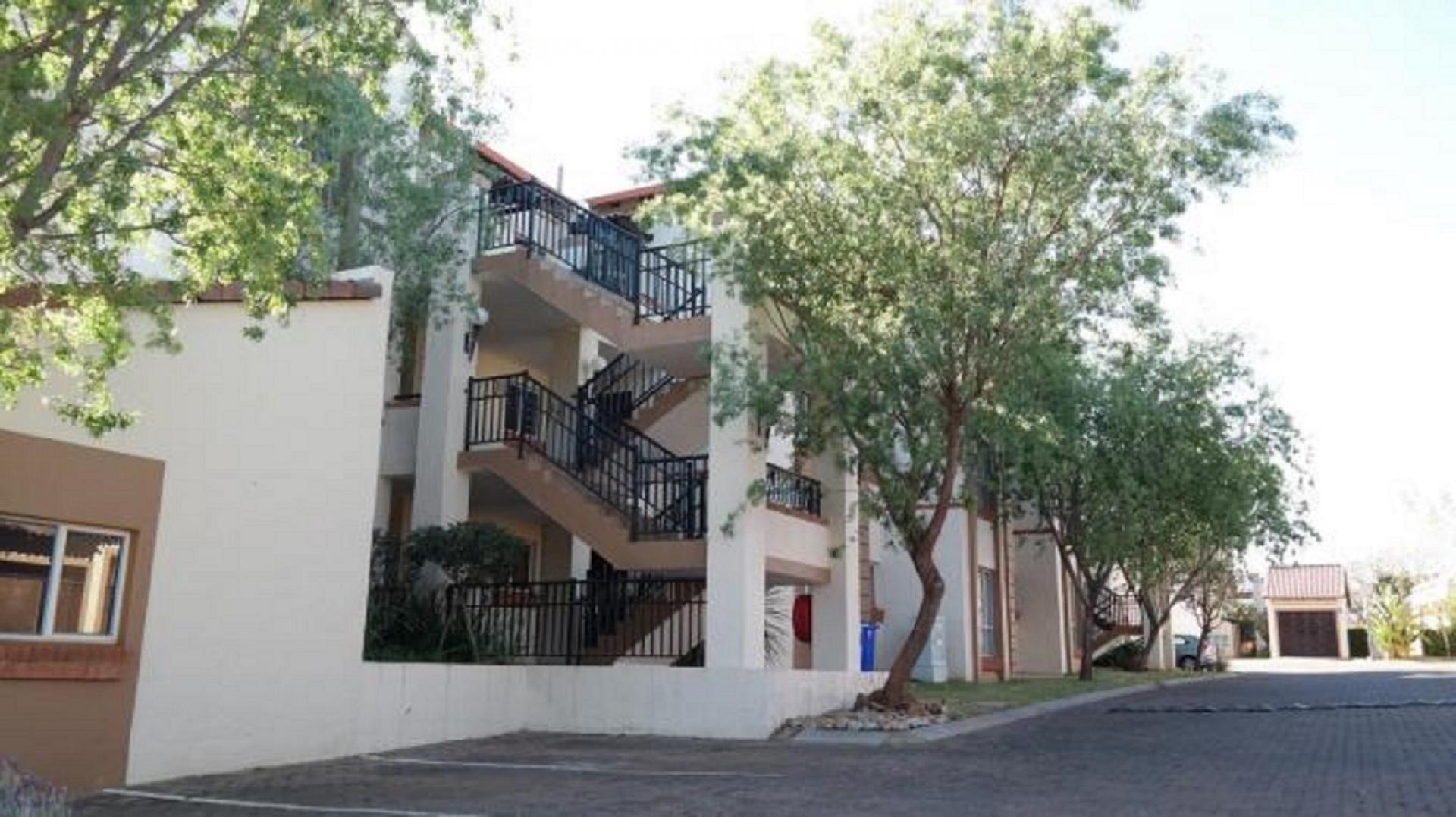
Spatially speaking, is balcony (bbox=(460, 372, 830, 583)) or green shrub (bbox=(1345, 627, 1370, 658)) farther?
green shrub (bbox=(1345, 627, 1370, 658))

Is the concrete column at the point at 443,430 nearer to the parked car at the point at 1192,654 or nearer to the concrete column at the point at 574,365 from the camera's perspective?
the concrete column at the point at 574,365

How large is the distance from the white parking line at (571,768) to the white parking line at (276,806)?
265 cm

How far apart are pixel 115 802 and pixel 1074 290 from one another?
40.4 ft

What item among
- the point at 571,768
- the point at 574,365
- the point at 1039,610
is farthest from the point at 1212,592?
the point at 571,768

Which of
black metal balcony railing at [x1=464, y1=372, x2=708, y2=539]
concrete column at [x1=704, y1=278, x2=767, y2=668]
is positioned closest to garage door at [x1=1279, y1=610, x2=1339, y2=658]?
black metal balcony railing at [x1=464, y1=372, x2=708, y2=539]

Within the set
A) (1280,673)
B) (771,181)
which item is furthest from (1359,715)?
(1280,673)

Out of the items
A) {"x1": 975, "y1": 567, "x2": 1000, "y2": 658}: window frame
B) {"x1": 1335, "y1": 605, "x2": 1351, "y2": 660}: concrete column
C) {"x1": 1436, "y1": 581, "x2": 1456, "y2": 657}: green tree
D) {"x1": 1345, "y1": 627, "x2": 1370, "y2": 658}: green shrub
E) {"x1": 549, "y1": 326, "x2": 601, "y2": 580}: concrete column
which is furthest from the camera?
{"x1": 1335, "y1": 605, "x2": 1351, "y2": 660}: concrete column

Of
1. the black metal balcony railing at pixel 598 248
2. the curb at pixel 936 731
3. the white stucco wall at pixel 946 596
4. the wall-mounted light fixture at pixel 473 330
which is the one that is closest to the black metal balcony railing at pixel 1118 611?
the white stucco wall at pixel 946 596

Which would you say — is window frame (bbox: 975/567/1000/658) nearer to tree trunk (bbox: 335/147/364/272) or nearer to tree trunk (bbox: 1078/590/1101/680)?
tree trunk (bbox: 1078/590/1101/680)

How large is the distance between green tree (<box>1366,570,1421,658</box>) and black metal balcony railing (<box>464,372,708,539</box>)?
41.7m

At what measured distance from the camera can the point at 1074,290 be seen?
15.8 metres

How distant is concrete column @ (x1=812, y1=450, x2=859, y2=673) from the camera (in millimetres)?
17688

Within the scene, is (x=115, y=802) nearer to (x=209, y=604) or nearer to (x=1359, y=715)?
(x=209, y=604)

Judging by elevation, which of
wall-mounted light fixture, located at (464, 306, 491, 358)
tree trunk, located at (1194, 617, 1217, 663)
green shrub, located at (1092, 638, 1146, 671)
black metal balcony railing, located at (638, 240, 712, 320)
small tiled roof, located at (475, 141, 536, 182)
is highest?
small tiled roof, located at (475, 141, 536, 182)
